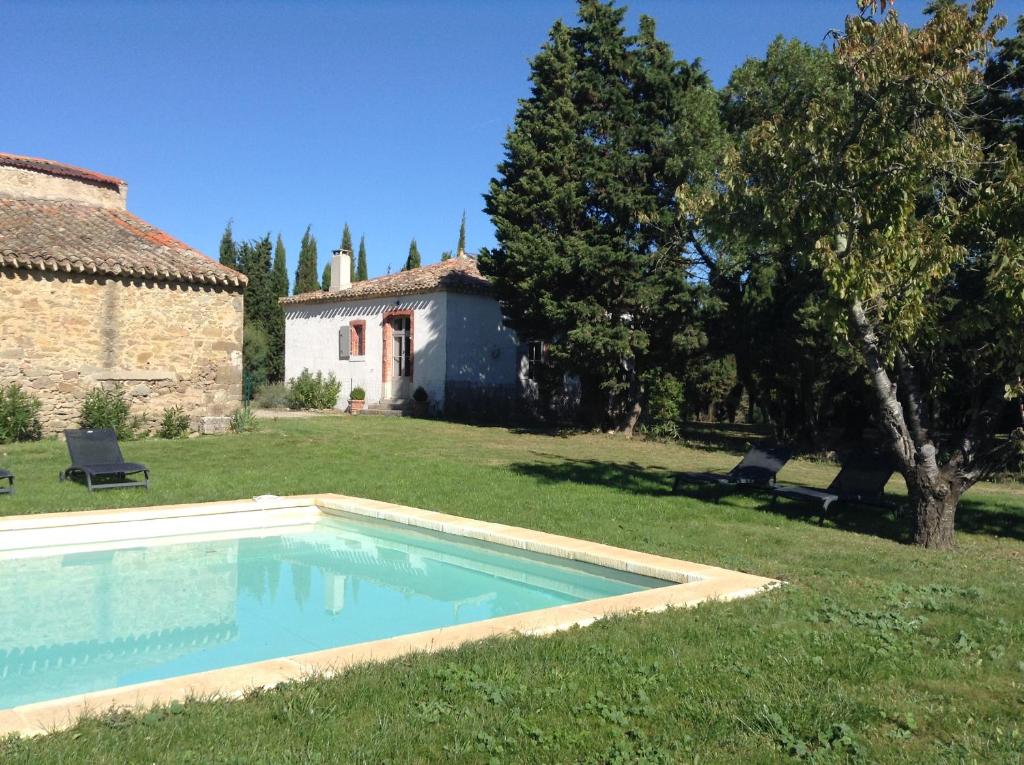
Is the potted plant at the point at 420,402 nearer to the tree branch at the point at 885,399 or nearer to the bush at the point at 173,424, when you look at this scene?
the bush at the point at 173,424

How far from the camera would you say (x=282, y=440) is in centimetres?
1730

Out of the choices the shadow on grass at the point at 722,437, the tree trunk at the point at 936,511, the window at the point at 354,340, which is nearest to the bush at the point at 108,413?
the window at the point at 354,340

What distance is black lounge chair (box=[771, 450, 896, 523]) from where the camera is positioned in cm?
995

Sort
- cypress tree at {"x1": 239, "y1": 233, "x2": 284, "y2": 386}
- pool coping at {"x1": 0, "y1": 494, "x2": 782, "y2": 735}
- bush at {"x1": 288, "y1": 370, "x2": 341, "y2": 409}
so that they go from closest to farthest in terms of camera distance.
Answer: pool coping at {"x1": 0, "y1": 494, "x2": 782, "y2": 735} < bush at {"x1": 288, "y1": 370, "x2": 341, "y2": 409} < cypress tree at {"x1": 239, "y1": 233, "x2": 284, "y2": 386}

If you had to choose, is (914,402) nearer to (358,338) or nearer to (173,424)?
(173,424)

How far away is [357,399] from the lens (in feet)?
93.1

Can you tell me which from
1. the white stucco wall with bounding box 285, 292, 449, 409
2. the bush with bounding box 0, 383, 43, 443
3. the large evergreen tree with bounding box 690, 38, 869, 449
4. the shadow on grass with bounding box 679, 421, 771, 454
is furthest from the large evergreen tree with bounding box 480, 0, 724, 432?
the bush with bounding box 0, 383, 43, 443

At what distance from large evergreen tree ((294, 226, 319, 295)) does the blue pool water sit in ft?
126

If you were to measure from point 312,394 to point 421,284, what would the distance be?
5.45 meters

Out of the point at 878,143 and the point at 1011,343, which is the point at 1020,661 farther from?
the point at 878,143

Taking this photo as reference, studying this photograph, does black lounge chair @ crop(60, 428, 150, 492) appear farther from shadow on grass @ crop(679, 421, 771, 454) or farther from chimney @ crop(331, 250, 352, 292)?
chimney @ crop(331, 250, 352, 292)

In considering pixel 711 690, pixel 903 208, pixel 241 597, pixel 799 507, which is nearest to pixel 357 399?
pixel 799 507

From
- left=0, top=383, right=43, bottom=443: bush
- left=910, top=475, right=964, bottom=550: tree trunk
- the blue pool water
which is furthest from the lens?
left=0, top=383, right=43, bottom=443: bush

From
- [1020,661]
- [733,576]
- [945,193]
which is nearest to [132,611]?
[733,576]
